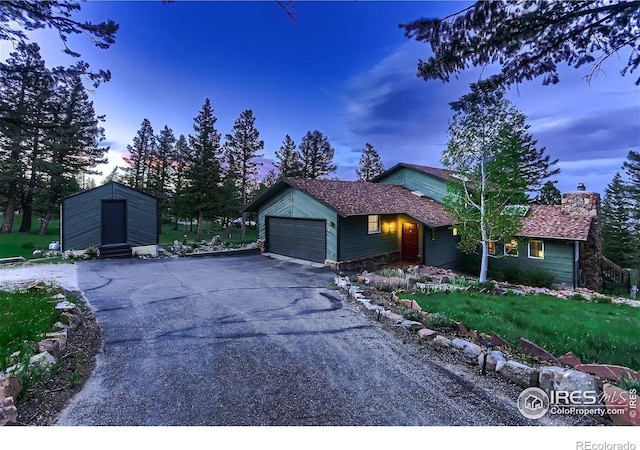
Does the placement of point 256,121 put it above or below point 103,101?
above

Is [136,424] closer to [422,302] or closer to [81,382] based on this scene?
[81,382]

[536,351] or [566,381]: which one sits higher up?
[566,381]

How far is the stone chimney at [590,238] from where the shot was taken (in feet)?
44.8

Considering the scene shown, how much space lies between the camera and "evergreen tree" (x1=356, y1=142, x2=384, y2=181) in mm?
35594

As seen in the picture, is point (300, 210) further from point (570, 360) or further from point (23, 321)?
point (570, 360)

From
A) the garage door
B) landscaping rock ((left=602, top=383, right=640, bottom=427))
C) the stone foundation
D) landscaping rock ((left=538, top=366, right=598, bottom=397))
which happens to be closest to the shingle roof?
the garage door

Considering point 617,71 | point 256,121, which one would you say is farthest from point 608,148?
point 256,121

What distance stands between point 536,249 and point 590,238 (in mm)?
2352

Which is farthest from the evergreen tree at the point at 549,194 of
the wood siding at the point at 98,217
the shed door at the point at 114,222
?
the shed door at the point at 114,222

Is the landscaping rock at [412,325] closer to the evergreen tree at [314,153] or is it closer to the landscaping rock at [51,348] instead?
the landscaping rock at [51,348]

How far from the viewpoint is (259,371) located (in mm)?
3334

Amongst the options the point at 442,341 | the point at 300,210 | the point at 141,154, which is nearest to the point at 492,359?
the point at 442,341

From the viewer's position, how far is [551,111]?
5953mm

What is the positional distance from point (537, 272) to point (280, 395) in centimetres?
1469
